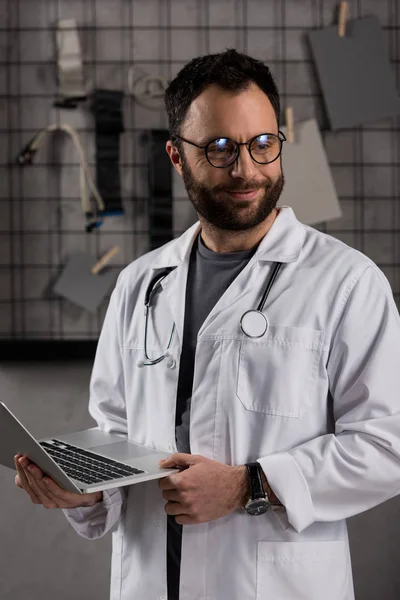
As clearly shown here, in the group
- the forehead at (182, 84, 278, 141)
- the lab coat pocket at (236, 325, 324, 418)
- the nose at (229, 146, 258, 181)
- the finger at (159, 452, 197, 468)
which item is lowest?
the finger at (159, 452, 197, 468)

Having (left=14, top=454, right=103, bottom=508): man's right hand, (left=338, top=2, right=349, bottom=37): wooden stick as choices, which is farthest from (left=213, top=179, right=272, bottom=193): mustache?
(left=338, top=2, right=349, bottom=37): wooden stick

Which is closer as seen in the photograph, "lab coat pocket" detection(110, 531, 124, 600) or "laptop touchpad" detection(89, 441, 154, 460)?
"laptop touchpad" detection(89, 441, 154, 460)

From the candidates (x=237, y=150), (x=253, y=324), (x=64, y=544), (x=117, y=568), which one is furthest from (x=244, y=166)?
(x=64, y=544)

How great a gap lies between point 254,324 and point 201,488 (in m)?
0.30

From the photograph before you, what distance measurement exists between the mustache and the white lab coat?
0.36 feet

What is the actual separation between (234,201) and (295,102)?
90 cm

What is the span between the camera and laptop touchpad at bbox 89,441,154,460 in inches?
55.9

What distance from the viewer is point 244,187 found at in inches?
56.0

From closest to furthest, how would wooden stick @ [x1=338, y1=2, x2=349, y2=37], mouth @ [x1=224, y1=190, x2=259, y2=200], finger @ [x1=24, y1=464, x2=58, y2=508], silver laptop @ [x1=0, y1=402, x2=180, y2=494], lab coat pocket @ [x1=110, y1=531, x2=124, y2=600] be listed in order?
silver laptop @ [x1=0, y1=402, x2=180, y2=494], finger @ [x1=24, y1=464, x2=58, y2=508], mouth @ [x1=224, y1=190, x2=259, y2=200], lab coat pocket @ [x1=110, y1=531, x2=124, y2=600], wooden stick @ [x1=338, y1=2, x2=349, y2=37]

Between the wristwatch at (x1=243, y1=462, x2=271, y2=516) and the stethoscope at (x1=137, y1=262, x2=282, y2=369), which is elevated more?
the stethoscope at (x1=137, y1=262, x2=282, y2=369)

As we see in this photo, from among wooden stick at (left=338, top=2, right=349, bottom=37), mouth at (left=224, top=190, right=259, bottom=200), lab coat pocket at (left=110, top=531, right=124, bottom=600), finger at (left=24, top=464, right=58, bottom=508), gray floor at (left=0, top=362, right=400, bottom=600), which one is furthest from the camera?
gray floor at (left=0, top=362, right=400, bottom=600)

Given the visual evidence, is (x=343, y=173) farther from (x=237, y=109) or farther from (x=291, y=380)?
(x=291, y=380)

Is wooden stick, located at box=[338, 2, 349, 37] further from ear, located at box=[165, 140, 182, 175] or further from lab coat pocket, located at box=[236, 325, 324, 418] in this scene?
lab coat pocket, located at box=[236, 325, 324, 418]

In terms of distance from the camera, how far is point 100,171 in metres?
2.22
